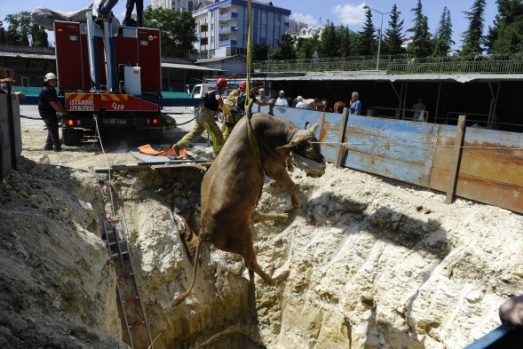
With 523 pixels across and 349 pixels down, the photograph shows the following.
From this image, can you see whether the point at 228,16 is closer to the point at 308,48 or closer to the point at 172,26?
the point at 172,26

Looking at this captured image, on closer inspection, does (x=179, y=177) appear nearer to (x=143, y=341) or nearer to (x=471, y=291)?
(x=143, y=341)

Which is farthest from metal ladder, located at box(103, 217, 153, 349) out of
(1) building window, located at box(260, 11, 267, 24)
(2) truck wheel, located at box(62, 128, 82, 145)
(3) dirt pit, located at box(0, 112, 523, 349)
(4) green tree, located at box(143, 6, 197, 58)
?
(1) building window, located at box(260, 11, 267, 24)

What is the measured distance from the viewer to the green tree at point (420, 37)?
3222 centimetres

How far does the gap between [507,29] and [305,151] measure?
3264cm

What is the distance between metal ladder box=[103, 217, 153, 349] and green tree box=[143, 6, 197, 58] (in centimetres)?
3901

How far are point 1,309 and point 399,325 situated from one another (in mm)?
4803

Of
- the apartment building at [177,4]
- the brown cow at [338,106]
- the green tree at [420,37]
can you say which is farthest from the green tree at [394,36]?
the apartment building at [177,4]

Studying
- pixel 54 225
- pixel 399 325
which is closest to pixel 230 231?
pixel 54 225

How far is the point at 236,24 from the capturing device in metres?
57.8

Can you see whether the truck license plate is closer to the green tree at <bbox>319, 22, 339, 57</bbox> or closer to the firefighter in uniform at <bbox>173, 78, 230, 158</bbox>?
the firefighter in uniform at <bbox>173, 78, 230, 158</bbox>

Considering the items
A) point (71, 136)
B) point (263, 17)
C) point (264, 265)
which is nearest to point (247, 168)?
point (264, 265)

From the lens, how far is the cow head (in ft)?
11.4

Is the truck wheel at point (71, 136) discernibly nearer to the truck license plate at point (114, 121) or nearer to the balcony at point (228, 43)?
the truck license plate at point (114, 121)

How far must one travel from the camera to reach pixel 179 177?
8.06m
